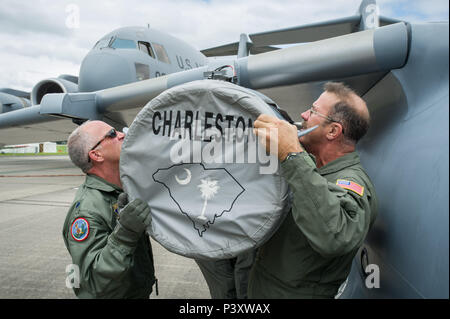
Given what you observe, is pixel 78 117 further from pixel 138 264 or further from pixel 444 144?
pixel 444 144

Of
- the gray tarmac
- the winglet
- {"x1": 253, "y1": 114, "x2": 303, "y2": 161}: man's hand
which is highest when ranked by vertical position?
the winglet

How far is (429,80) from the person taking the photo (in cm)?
117

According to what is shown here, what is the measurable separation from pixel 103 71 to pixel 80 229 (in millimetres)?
6712

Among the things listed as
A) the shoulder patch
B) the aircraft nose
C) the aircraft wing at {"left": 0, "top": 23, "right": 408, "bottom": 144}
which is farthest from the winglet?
the aircraft nose

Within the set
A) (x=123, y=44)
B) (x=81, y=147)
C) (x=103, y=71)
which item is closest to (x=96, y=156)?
(x=81, y=147)

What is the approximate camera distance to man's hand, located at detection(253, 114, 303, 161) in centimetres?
96

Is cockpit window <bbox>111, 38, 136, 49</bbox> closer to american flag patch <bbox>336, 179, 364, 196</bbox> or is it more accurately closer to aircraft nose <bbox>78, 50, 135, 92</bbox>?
aircraft nose <bbox>78, 50, 135, 92</bbox>

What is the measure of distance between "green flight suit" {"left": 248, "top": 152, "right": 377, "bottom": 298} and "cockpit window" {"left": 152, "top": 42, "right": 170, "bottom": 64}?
7.85 metres

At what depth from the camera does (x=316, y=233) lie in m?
0.96

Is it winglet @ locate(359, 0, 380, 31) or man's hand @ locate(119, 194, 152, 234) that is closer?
man's hand @ locate(119, 194, 152, 234)

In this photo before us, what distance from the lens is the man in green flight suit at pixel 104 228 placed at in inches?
47.6

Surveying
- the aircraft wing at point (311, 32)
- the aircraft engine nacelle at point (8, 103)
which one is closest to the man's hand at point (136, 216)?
the aircraft wing at point (311, 32)

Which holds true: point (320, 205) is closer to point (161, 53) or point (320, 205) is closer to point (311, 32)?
point (311, 32)

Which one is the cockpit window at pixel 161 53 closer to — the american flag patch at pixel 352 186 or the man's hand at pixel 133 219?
the man's hand at pixel 133 219
